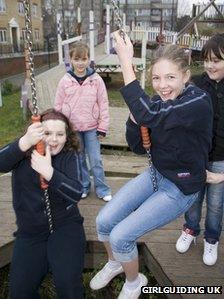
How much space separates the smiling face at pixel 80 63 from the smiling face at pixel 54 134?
124 centimetres

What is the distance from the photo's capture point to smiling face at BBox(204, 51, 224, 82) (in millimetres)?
2564

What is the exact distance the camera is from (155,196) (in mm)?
2428

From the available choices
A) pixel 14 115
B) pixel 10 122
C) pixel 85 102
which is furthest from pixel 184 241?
pixel 14 115

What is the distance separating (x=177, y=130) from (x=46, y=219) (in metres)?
1.15

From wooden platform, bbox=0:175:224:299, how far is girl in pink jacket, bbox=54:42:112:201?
75cm

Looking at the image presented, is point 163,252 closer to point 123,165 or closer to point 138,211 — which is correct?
point 138,211

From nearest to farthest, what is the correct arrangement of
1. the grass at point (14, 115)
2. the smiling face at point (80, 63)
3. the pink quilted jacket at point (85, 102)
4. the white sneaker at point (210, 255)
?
the white sneaker at point (210, 255) → the smiling face at point (80, 63) → the pink quilted jacket at point (85, 102) → the grass at point (14, 115)

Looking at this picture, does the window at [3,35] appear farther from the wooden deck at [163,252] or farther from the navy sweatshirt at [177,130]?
the navy sweatshirt at [177,130]

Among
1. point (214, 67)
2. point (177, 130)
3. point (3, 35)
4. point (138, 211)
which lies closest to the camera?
point (177, 130)

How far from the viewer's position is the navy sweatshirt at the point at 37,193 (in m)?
2.54

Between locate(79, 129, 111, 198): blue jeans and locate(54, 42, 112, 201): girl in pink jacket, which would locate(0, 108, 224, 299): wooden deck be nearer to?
A: locate(79, 129, 111, 198): blue jeans

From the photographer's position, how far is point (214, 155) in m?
2.73

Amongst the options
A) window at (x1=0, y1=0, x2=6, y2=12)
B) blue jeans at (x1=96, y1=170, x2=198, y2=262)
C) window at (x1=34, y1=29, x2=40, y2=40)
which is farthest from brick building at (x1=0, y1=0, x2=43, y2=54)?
blue jeans at (x1=96, y1=170, x2=198, y2=262)

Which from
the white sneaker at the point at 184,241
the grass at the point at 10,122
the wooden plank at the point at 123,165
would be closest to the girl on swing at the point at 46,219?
the white sneaker at the point at 184,241
